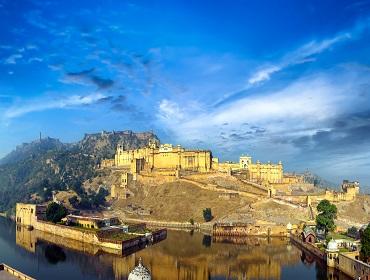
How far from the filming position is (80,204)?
10656 cm

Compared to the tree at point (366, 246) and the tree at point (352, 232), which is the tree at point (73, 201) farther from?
the tree at point (366, 246)

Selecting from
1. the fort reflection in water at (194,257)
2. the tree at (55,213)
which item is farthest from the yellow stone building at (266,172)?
the tree at (55,213)

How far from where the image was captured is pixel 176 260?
193 feet

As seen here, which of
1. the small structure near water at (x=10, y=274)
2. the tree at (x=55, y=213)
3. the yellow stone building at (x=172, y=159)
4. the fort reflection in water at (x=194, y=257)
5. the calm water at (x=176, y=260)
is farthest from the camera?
the yellow stone building at (x=172, y=159)

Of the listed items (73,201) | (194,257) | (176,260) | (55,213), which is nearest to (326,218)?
(194,257)

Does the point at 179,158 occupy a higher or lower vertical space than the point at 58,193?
higher

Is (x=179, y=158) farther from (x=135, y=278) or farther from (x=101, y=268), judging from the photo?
(x=135, y=278)

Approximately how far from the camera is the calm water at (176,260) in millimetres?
51625

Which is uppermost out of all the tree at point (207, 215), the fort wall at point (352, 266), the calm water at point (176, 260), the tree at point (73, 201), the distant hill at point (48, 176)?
the distant hill at point (48, 176)

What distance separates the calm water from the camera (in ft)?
169

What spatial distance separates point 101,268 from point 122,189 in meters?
62.5

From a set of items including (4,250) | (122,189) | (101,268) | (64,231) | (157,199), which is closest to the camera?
(101,268)

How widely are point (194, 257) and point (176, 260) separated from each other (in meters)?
3.16

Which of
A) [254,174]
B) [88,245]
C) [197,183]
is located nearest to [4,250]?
[88,245]
